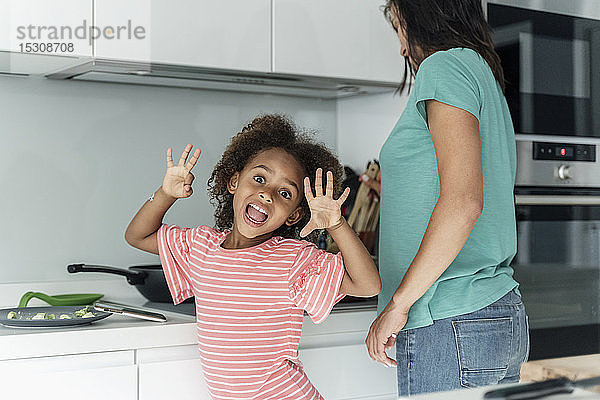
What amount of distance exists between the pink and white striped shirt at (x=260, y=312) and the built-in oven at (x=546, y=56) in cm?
61

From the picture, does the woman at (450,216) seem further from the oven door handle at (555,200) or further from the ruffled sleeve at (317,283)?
the oven door handle at (555,200)

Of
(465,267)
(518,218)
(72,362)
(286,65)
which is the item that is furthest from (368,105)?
(72,362)

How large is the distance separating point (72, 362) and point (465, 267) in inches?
27.0

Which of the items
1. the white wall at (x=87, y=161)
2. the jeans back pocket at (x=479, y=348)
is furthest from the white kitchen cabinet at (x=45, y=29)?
the jeans back pocket at (x=479, y=348)

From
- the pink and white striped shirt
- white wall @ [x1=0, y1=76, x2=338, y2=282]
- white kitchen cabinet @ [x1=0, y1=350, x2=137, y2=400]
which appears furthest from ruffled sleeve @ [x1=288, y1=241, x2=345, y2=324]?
white wall @ [x1=0, y1=76, x2=338, y2=282]

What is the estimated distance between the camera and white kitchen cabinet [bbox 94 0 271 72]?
1.59 metres

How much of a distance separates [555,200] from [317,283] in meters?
0.65

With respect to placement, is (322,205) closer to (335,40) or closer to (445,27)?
(445,27)

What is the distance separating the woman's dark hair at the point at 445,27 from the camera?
137 cm

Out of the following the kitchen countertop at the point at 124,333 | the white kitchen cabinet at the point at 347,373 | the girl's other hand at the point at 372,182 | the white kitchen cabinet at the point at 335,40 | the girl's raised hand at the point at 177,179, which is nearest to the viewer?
the kitchen countertop at the point at 124,333

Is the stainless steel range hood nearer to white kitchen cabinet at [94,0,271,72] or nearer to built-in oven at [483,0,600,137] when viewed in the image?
white kitchen cabinet at [94,0,271,72]

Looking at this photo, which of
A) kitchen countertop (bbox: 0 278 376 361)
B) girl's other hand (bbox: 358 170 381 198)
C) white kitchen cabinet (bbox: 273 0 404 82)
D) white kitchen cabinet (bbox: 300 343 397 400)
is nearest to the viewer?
kitchen countertop (bbox: 0 278 376 361)

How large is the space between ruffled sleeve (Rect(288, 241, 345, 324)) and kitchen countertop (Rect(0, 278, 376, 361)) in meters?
0.24

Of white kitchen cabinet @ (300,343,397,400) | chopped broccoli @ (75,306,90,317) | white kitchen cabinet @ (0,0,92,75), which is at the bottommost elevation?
white kitchen cabinet @ (300,343,397,400)
